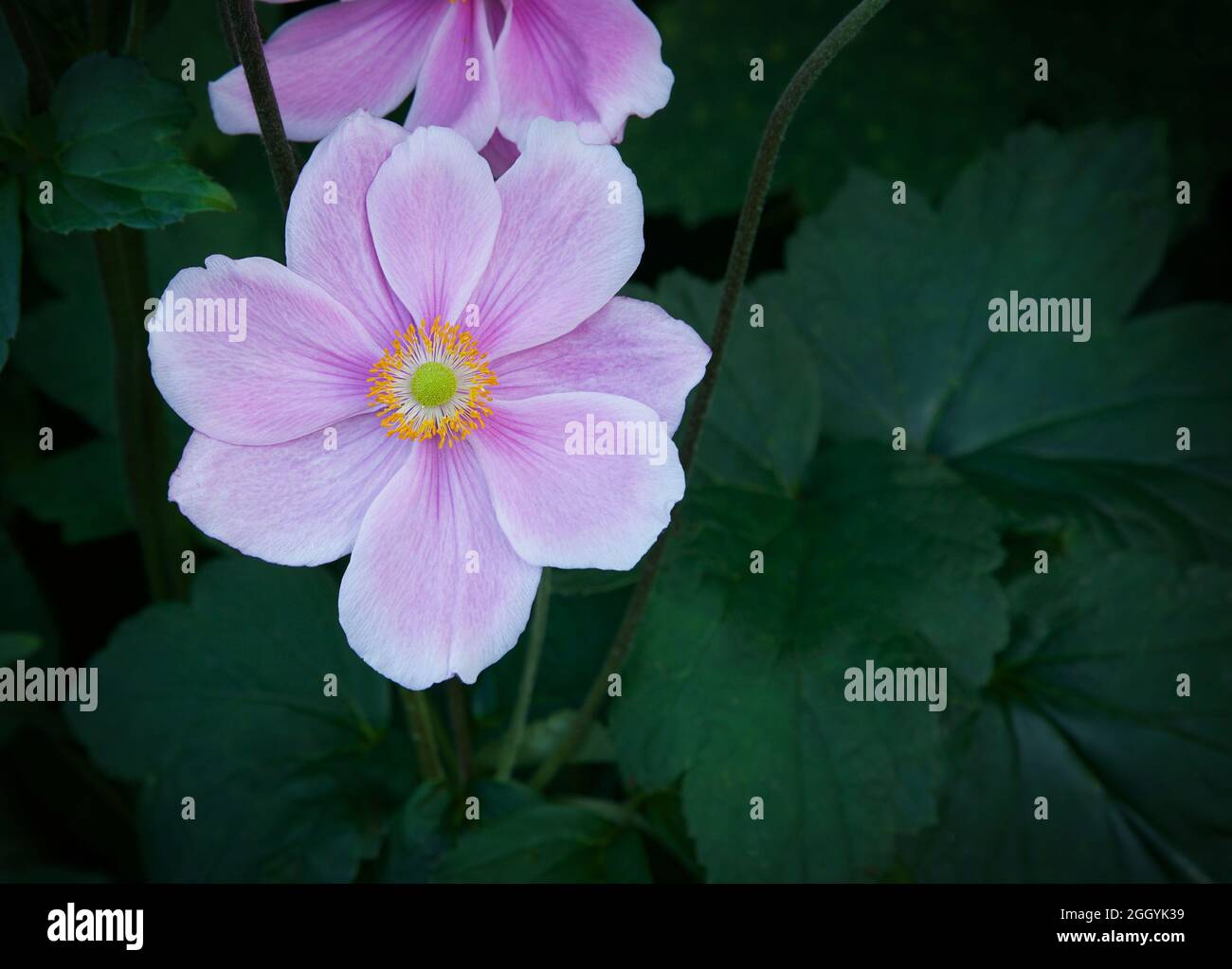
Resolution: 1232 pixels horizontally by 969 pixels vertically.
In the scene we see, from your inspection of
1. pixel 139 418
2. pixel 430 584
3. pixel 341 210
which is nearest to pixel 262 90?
pixel 341 210

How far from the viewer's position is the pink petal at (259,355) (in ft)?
2.01

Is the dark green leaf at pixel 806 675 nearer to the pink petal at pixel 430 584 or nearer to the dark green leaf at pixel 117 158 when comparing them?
the pink petal at pixel 430 584

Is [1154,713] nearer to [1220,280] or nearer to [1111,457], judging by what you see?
[1111,457]

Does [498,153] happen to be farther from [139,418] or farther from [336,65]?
[139,418]

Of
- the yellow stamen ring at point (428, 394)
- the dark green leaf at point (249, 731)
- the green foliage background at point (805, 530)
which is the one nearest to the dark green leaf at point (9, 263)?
the green foliage background at point (805, 530)

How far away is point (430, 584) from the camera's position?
66cm

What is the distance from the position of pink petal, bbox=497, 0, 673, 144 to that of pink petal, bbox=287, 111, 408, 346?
0.10 meters

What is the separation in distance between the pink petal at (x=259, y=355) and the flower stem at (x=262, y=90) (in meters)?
0.06

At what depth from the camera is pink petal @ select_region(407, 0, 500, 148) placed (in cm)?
68

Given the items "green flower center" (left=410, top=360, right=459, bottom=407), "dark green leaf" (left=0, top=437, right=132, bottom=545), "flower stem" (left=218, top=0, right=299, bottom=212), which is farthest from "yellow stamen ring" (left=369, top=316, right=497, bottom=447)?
"dark green leaf" (left=0, top=437, right=132, bottom=545)

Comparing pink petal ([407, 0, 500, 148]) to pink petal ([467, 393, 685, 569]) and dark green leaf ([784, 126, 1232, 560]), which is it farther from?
dark green leaf ([784, 126, 1232, 560])

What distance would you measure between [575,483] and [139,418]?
475 mm

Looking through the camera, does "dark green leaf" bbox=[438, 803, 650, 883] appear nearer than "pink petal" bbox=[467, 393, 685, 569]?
No

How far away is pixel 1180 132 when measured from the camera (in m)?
1.20
